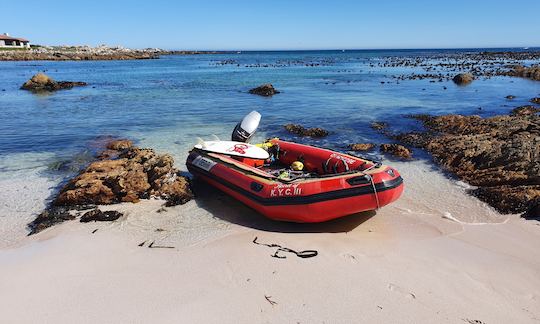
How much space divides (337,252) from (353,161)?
233cm

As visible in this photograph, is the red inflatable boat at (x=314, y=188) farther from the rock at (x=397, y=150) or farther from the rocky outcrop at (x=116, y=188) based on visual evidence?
the rock at (x=397, y=150)

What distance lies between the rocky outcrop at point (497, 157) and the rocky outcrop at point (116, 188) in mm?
6191

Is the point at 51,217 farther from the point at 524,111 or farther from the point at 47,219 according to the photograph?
the point at 524,111

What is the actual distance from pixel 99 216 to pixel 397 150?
775 centimetres

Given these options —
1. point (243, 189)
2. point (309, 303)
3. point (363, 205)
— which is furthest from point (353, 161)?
point (309, 303)

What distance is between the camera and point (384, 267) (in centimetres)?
514

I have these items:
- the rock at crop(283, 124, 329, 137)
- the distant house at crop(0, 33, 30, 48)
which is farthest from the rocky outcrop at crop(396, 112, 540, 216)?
the distant house at crop(0, 33, 30, 48)

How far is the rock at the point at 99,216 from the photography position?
672 centimetres

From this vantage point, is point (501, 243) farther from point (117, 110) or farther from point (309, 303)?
point (117, 110)

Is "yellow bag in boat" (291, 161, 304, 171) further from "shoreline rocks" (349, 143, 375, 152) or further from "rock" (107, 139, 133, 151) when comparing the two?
"rock" (107, 139, 133, 151)

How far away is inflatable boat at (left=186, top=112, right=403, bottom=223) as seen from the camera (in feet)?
19.6

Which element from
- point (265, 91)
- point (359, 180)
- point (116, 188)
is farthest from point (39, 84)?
point (359, 180)

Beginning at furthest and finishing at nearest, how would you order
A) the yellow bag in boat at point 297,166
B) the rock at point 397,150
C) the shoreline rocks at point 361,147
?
the shoreline rocks at point 361,147 → the rock at point 397,150 → the yellow bag in boat at point 297,166

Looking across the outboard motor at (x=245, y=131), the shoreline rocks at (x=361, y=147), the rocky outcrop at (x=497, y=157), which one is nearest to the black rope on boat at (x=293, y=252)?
the rocky outcrop at (x=497, y=157)
